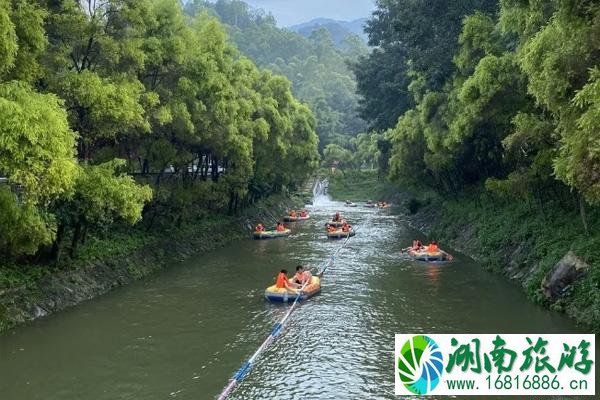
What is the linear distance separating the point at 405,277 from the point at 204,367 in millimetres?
11960

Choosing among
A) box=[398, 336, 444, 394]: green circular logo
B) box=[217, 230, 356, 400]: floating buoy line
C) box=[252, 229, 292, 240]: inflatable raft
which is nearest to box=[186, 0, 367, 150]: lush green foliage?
box=[252, 229, 292, 240]: inflatable raft

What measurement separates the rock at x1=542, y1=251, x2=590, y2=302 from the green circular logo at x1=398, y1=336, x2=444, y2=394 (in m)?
7.96

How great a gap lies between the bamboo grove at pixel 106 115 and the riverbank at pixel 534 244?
1265 cm

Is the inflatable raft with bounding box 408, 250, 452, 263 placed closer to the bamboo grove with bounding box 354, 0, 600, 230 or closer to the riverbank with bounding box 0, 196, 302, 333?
the bamboo grove with bounding box 354, 0, 600, 230

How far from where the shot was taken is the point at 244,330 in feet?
52.4

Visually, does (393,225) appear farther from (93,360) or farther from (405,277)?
(93,360)

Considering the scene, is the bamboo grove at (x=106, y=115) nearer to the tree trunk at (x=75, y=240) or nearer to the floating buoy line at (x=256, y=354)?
the tree trunk at (x=75, y=240)

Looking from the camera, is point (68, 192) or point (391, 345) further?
point (68, 192)

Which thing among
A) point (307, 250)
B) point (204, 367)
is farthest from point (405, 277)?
point (204, 367)

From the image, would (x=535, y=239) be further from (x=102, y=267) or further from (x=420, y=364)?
(x=102, y=267)

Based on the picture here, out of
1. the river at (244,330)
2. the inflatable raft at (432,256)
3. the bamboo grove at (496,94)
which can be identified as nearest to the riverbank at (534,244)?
the river at (244,330)

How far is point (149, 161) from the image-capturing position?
25969 mm

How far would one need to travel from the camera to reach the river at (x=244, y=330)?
477 inches

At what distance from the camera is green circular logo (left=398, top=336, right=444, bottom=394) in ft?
33.9
